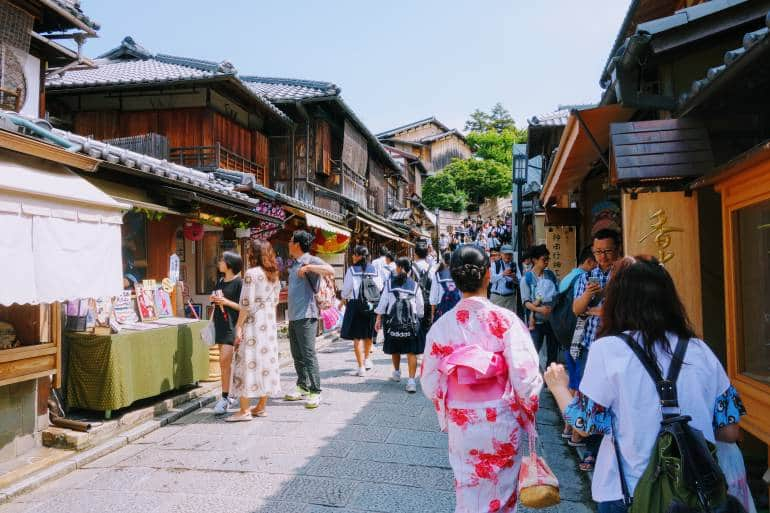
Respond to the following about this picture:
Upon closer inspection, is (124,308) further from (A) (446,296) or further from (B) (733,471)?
(B) (733,471)

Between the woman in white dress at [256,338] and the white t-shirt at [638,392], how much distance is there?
16.7ft

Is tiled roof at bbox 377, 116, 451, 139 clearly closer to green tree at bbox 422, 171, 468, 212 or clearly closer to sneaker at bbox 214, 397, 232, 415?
green tree at bbox 422, 171, 468, 212

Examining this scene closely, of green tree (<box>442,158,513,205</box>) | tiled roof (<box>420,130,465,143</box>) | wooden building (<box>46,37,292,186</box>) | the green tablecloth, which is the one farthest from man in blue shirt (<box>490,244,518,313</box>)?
tiled roof (<box>420,130,465,143</box>)

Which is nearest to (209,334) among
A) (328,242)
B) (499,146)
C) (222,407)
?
(222,407)

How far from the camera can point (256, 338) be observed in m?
6.86

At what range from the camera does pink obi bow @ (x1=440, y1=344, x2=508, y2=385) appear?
10.0 ft

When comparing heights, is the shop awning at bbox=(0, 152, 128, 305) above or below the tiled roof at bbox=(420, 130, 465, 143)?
below

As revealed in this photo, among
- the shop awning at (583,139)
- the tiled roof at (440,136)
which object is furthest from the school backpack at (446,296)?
the tiled roof at (440,136)

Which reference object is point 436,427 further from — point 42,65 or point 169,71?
point 169,71

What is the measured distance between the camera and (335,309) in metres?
12.8

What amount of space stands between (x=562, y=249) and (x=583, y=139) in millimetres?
6708

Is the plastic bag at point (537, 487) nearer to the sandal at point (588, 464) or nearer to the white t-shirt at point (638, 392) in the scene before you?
the white t-shirt at point (638, 392)

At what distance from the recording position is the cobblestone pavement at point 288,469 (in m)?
4.47

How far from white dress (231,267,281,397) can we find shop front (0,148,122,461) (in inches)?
61.6
